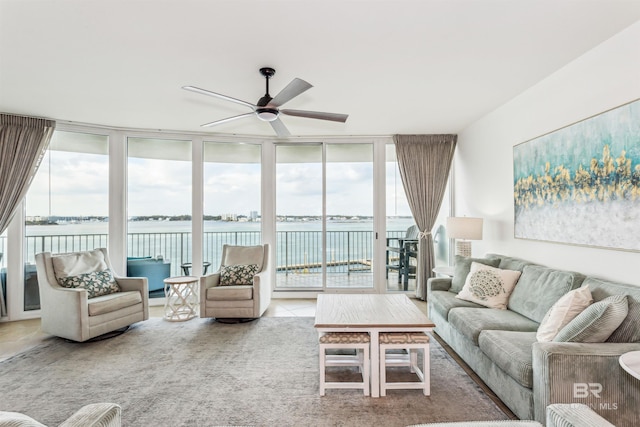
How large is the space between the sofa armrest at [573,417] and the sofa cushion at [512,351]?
0.69 metres

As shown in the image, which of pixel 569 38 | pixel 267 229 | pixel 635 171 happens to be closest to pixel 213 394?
pixel 267 229

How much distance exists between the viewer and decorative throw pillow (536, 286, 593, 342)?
2061 mm

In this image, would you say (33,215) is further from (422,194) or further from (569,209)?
(569,209)

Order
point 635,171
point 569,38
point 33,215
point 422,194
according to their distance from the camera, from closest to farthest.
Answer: point 635,171, point 569,38, point 33,215, point 422,194

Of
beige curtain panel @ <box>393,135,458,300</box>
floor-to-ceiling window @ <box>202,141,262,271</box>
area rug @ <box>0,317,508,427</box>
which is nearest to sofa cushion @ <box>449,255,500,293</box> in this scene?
area rug @ <box>0,317,508,427</box>

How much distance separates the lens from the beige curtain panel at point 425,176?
16.5 feet

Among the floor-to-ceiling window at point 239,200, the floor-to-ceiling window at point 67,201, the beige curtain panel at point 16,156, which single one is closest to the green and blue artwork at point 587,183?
the floor-to-ceiling window at point 239,200

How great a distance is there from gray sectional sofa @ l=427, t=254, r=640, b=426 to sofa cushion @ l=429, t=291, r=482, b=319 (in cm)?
1

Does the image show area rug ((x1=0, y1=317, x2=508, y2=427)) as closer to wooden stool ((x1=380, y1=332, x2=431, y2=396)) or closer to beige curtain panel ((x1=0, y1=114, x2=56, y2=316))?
wooden stool ((x1=380, y1=332, x2=431, y2=396))

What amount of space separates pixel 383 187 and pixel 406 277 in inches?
61.1

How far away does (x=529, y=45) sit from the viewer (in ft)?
7.93

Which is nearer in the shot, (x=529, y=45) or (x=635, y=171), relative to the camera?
(x=635, y=171)

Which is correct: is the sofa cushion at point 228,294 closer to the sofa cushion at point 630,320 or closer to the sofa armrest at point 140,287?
the sofa armrest at point 140,287

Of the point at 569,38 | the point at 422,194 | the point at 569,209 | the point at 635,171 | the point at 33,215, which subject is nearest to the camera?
the point at 635,171
